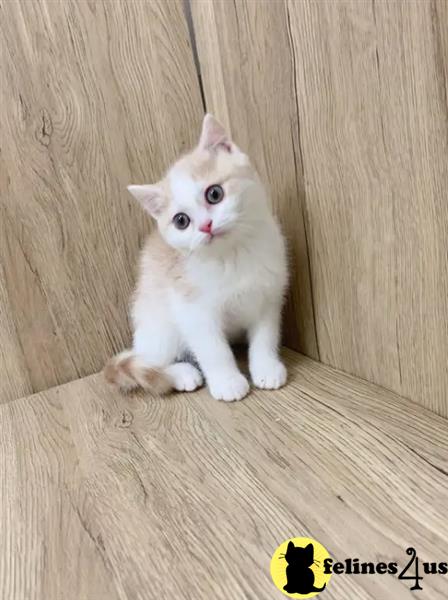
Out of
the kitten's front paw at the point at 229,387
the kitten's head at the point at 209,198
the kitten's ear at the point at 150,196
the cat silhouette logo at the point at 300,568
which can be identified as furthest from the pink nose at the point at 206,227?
the cat silhouette logo at the point at 300,568

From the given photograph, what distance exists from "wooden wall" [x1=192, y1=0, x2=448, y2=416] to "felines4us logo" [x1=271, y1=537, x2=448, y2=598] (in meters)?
0.32

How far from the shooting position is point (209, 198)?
3.40ft

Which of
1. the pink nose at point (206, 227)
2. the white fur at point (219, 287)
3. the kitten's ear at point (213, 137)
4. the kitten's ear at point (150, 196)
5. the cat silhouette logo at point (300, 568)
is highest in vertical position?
the kitten's ear at point (213, 137)

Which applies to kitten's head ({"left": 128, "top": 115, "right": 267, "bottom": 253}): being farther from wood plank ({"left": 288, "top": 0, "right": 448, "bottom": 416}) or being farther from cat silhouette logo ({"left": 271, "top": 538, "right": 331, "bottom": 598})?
cat silhouette logo ({"left": 271, "top": 538, "right": 331, "bottom": 598})

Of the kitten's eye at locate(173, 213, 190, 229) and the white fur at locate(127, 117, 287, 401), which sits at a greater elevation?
the kitten's eye at locate(173, 213, 190, 229)

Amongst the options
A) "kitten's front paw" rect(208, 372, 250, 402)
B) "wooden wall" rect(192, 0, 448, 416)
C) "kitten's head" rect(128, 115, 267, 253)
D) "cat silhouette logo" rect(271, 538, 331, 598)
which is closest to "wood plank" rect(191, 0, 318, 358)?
"wooden wall" rect(192, 0, 448, 416)

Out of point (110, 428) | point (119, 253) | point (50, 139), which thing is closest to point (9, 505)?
point (110, 428)

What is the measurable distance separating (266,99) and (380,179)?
390 mm

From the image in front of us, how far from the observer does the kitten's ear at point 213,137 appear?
108cm

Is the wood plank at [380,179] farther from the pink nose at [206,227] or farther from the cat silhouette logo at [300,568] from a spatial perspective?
the cat silhouette logo at [300,568]

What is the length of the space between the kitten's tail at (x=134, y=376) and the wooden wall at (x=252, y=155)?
172mm

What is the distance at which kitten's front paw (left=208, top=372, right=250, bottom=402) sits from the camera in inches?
43.0

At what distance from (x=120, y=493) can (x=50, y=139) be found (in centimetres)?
82

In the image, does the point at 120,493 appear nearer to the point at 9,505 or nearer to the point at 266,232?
the point at 9,505
